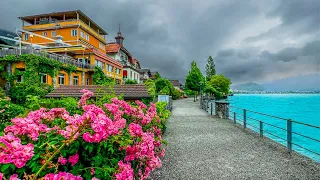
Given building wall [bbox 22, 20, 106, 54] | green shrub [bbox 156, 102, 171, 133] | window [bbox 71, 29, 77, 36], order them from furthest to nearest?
window [bbox 71, 29, 77, 36] → building wall [bbox 22, 20, 106, 54] → green shrub [bbox 156, 102, 171, 133]

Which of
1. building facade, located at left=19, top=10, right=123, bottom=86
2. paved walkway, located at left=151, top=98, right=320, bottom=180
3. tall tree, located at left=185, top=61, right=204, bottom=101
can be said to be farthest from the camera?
tall tree, located at left=185, top=61, right=204, bottom=101

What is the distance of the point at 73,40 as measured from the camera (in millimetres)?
29844

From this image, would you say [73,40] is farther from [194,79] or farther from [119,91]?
[194,79]

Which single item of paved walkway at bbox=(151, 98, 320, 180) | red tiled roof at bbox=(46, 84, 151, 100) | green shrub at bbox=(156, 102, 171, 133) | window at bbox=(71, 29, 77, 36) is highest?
window at bbox=(71, 29, 77, 36)

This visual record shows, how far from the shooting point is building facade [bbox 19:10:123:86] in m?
26.3

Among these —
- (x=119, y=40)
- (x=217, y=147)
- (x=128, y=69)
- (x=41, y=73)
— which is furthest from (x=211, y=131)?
(x=119, y=40)

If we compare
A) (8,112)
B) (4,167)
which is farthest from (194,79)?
(4,167)

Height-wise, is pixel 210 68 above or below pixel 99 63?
above

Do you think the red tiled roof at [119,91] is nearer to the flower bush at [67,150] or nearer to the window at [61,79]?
the flower bush at [67,150]

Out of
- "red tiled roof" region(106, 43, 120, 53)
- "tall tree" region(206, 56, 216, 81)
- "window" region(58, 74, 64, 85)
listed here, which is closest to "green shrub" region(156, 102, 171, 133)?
"window" region(58, 74, 64, 85)

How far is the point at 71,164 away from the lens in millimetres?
1954

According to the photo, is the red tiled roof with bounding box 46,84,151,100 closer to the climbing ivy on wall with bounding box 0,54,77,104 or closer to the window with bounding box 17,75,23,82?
the climbing ivy on wall with bounding box 0,54,77,104

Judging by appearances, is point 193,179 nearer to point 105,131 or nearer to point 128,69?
point 105,131

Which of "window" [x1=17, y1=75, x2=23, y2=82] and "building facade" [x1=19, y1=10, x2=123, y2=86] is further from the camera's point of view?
"building facade" [x1=19, y1=10, x2=123, y2=86]
